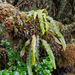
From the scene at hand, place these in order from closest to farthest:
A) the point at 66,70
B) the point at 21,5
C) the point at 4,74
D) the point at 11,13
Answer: the point at 4,74 → the point at 11,13 → the point at 66,70 → the point at 21,5

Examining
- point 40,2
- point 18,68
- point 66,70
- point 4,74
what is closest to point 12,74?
point 4,74

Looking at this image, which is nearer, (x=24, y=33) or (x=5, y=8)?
(x=5, y=8)

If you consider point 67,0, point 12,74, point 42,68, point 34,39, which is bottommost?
point 42,68

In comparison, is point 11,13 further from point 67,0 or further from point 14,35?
point 67,0

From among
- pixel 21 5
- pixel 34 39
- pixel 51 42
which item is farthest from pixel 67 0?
pixel 34 39

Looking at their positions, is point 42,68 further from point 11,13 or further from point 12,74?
point 11,13

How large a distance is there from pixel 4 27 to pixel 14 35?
0.63 ft

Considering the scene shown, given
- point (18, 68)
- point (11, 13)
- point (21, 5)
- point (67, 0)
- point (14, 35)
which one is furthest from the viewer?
point (67, 0)

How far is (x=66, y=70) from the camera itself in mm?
1888

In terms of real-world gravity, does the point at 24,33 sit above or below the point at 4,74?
above

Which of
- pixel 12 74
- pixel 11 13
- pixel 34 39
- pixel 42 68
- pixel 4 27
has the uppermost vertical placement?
pixel 11 13

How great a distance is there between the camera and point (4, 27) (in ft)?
3.63

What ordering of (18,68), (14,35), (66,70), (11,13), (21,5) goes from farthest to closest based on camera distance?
1. (21,5)
2. (66,70)
3. (18,68)
4. (14,35)
5. (11,13)

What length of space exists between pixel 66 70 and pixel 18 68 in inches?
47.5
